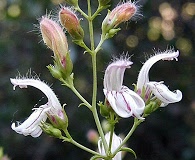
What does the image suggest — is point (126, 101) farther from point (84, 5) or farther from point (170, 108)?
point (170, 108)

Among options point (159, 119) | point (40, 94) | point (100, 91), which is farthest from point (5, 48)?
point (159, 119)

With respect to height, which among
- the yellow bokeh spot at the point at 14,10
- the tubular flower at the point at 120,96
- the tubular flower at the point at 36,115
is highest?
the yellow bokeh spot at the point at 14,10

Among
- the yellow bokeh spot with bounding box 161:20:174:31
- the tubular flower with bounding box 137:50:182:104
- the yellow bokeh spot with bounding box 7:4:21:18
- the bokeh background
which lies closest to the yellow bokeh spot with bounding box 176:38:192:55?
the bokeh background

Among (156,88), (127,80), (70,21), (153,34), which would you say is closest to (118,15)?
(70,21)

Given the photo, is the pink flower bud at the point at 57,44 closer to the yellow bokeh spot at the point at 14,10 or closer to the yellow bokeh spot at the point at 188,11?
the yellow bokeh spot at the point at 14,10

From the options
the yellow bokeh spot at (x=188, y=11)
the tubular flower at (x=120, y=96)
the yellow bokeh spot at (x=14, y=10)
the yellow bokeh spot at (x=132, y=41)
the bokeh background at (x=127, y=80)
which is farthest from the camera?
the yellow bokeh spot at (x=188, y=11)

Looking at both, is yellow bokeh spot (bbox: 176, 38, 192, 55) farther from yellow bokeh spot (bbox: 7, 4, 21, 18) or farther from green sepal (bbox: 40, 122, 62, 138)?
green sepal (bbox: 40, 122, 62, 138)

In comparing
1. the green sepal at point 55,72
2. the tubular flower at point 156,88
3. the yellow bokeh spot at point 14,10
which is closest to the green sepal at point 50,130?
the green sepal at point 55,72
